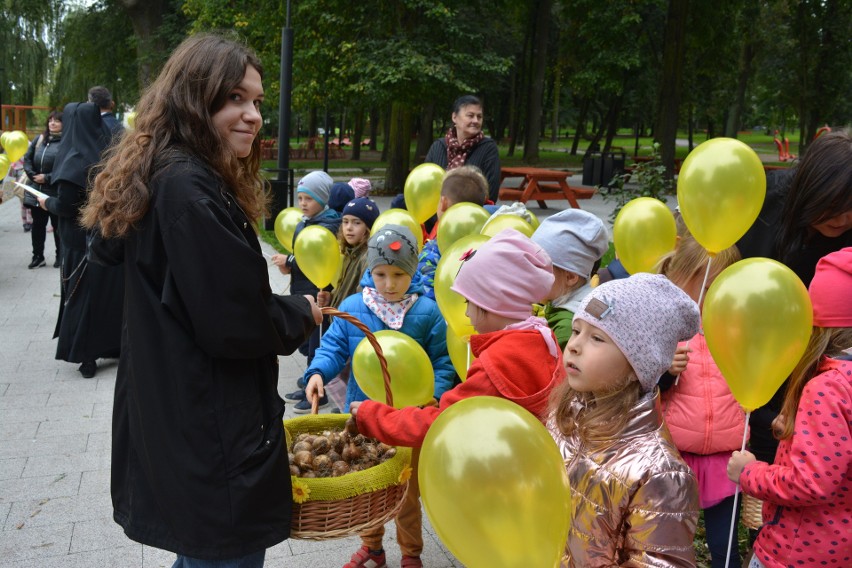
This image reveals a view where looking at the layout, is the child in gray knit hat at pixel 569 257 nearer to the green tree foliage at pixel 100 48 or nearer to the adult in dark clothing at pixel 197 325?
the adult in dark clothing at pixel 197 325

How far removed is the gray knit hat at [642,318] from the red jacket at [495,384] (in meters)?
0.23

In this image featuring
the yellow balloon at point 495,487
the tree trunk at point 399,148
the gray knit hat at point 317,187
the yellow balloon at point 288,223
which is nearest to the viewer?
the yellow balloon at point 495,487

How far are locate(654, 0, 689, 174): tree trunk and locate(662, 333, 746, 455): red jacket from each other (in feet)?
51.6

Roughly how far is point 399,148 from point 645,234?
15.3 metres

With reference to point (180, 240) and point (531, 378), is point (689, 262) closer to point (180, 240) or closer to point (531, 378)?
point (531, 378)

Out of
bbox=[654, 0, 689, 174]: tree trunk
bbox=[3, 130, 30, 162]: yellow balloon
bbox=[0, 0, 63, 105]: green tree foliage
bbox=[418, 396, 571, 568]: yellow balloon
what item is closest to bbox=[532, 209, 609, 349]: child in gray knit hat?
bbox=[418, 396, 571, 568]: yellow balloon

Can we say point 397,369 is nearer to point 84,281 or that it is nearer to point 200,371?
point 200,371

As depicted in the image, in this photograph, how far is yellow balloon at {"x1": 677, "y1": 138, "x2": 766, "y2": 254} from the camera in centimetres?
310

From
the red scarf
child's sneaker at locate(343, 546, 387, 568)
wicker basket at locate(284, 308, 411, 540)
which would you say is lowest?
child's sneaker at locate(343, 546, 387, 568)

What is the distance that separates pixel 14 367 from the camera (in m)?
Answer: 6.37

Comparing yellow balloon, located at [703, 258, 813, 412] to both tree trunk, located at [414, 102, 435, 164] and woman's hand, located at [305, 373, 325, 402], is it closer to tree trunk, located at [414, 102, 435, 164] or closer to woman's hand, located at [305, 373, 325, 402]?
woman's hand, located at [305, 373, 325, 402]

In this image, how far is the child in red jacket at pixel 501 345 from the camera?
223 centimetres

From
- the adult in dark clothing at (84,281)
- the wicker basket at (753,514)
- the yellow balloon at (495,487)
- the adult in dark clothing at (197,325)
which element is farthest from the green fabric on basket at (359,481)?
the adult in dark clothing at (84,281)

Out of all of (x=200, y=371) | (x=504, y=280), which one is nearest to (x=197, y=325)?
(x=200, y=371)
